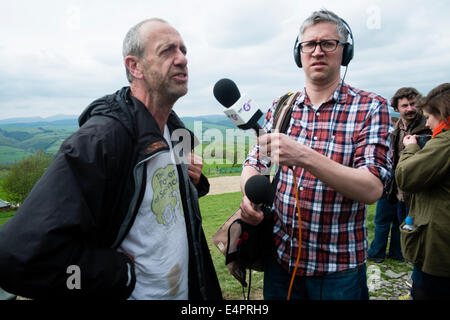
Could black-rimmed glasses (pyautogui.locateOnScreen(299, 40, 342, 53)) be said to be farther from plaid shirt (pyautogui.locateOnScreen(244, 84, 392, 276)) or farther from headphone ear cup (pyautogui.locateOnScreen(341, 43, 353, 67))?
plaid shirt (pyautogui.locateOnScreen(244, 84, 392, 276))

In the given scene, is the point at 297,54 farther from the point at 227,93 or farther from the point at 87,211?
the point at 87,211

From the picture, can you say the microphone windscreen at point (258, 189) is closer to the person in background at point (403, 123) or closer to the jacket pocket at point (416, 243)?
the jacket pocket at point (416, 243)

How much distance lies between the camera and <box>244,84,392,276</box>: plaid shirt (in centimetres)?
200

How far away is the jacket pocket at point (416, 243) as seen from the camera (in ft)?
9.26

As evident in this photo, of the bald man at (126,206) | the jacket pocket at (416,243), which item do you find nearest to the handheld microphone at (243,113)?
the bald man at (126,206)

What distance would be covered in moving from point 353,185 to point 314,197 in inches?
14.0

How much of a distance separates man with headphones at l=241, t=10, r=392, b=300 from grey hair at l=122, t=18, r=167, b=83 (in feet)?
3.88

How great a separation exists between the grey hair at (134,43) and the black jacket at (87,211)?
1.23 feet

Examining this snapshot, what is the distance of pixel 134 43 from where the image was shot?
2221mm

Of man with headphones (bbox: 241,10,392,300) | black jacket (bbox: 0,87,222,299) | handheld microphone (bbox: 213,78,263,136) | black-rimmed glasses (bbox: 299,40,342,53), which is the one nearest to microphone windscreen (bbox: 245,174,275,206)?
man with headphones (bbox: 241,10,392,300)

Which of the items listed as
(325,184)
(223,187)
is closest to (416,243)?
(325,184)

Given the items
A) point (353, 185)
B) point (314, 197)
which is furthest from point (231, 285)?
point (353, 185)

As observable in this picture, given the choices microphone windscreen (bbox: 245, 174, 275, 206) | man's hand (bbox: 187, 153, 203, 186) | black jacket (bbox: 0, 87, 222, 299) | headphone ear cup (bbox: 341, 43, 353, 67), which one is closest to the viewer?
black jacket (bbox: 0, 87, 222, 299)

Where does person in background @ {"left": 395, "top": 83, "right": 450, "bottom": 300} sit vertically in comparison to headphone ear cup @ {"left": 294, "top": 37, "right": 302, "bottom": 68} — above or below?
below
